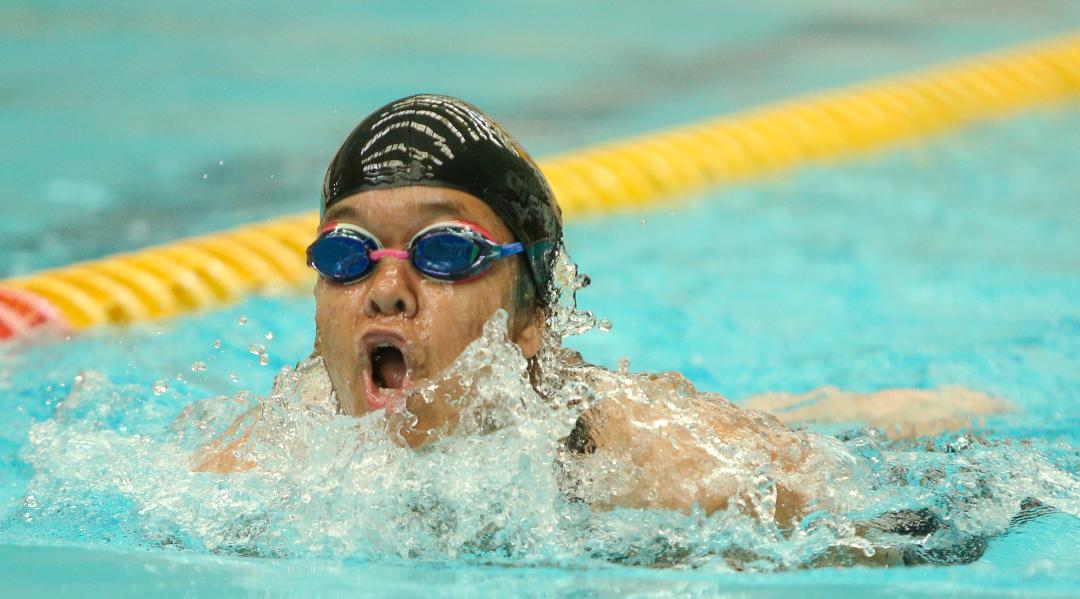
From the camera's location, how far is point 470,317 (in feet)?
7.23

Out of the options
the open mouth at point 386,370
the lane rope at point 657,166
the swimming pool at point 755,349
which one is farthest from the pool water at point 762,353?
Result: the open mouth at point 386,370

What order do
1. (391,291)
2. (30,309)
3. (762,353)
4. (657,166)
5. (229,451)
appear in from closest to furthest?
(391,291)
(229,451)
(30,309)
(762,353)
(657,166)

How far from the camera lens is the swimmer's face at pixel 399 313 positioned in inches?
84.4

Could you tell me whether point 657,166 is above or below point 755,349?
above

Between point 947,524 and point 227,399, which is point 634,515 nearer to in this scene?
point 947,524

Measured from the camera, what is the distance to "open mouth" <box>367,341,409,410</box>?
2.17 metres

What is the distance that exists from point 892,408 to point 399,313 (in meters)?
1.65

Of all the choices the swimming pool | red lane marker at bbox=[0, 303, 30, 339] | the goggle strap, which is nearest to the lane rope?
red lane marker at bbox=[0, 303, 30, 339]

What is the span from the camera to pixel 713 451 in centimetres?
233

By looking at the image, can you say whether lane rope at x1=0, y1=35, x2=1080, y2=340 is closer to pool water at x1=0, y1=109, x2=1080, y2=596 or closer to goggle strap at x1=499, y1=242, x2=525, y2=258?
pool water at x1=0, y1=109, x2=1080, y2=596

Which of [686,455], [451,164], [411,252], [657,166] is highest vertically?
[657,166]

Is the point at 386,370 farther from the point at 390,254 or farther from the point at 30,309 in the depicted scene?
the point at 30,309

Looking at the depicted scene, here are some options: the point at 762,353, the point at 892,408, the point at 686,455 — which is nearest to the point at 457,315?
the point at 686,455

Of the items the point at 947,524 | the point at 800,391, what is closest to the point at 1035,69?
the point at 800,391
